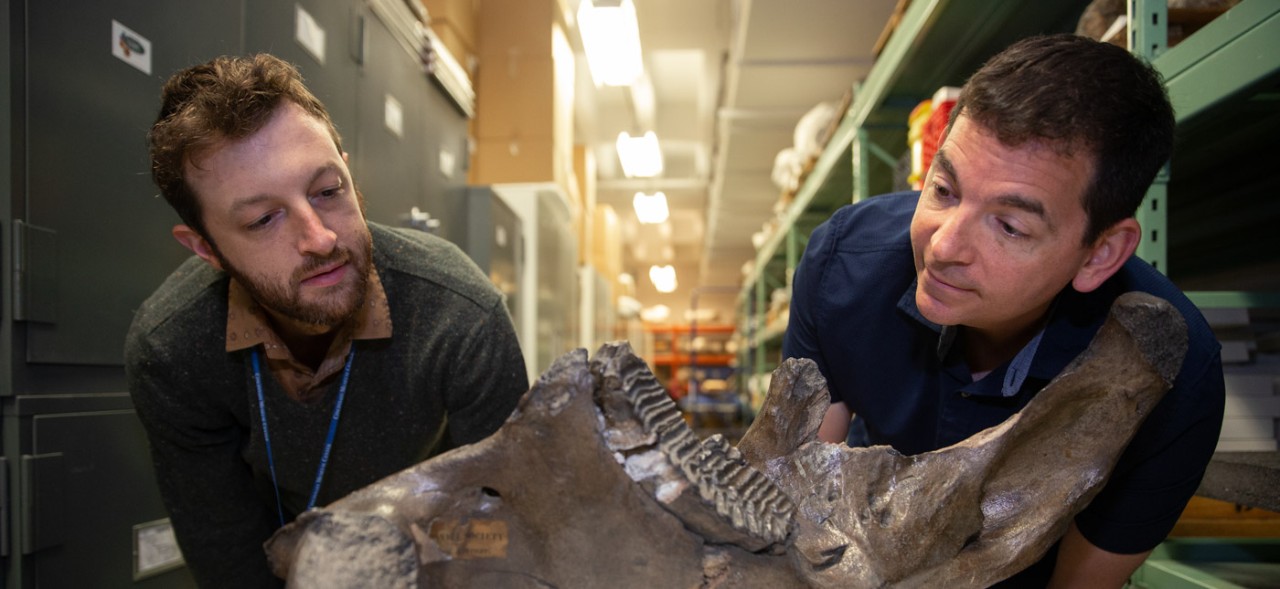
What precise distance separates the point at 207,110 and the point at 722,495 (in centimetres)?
89

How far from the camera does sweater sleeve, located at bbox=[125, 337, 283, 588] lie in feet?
4.59

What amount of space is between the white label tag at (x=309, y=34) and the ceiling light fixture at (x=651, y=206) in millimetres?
6284

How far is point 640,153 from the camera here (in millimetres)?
6582

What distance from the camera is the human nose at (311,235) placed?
3.81 feet

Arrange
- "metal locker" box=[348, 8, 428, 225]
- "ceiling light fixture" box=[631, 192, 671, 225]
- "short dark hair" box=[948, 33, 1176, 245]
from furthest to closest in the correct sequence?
"ceiling light fixture" box=[631, 192, 671, 225] → "metal locker" box=[348, 8, 428, 225] → "short dark hair" box=[948, 33, 1176, 245]

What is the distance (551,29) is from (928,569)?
161 inches

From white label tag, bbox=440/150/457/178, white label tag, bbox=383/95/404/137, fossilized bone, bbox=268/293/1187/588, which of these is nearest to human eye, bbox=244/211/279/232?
fossilized bone, bbox=268/293/1187/588

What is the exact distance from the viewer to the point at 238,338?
1353mm

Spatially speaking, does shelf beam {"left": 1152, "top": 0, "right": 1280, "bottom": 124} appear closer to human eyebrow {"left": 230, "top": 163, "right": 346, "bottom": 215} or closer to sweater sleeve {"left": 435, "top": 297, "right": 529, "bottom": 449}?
sweater sleeve {"left": 435, "top": 297, "right": 529, "bottom": 449}

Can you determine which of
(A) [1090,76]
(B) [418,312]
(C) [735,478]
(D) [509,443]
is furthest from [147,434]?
(A) [1090,76]

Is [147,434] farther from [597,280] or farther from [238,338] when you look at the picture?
[597,280]

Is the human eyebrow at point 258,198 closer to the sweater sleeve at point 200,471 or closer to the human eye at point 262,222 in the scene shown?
the human eye at point 262,222

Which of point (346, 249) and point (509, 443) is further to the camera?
point (346, 249)

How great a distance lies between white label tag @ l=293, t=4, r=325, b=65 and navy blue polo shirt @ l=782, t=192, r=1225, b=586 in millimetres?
1440
